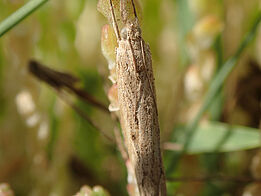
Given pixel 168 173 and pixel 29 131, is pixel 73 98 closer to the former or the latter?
pixel 29 131

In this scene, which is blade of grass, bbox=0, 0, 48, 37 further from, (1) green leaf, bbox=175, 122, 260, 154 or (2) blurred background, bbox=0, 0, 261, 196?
(1) green leaf, bbox=175, 122, 260, 154

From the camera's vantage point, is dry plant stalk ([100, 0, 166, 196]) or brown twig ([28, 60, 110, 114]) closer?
dry plant stalk ([100, 0, 166, 196])

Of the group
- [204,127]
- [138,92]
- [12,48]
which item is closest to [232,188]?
[204,127]

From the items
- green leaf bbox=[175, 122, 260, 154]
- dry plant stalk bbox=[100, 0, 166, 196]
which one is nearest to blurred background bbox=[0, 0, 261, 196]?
green leaf bbox=[175, 122, 260, 154]

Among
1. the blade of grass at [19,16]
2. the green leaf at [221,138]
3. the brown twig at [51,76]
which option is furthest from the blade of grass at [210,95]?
the blade of grass at [19,16]

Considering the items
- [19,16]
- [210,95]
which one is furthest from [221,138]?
[19,16]

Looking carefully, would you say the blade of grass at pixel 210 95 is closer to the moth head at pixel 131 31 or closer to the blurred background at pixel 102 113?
the blurred background at pixel 102 113
